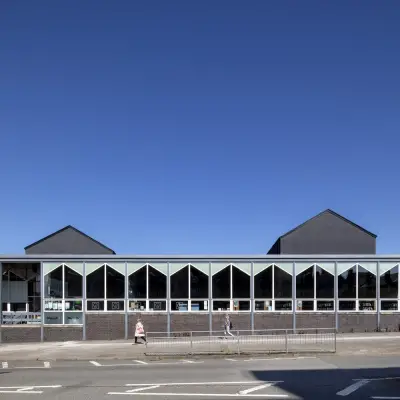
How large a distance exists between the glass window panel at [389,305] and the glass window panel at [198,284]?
9.17 metres

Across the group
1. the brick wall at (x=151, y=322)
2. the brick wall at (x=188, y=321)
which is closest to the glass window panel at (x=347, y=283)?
the brick wall at (x=188, y=321)

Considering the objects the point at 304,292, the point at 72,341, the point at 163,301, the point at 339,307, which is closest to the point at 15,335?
the point at 72,341

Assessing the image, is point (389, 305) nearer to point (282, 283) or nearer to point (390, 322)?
point (390, 322)

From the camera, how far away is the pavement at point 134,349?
63.5 feet

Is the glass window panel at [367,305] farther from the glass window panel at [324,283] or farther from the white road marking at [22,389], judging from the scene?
the white road marking at [22,389]

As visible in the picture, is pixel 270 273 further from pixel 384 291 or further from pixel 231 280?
pixel 384 291

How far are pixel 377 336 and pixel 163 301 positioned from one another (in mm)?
10584

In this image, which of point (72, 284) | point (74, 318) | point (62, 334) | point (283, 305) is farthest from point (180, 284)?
point (62, 334)

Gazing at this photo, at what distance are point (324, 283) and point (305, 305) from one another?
1.51 metres

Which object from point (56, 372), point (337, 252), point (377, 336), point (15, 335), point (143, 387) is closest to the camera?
point (143, 387)

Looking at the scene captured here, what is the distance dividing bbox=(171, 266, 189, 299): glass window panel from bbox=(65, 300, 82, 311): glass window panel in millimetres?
4778

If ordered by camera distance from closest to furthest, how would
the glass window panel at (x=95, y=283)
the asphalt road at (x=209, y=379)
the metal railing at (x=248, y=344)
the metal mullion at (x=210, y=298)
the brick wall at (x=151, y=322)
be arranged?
the asphalt road at (x=209, y=379), the metal railing at (x=248, y=344), the brick wall at (x=151, y=322), the metal mullion at (x=210, y=298), the glass window panel at (x=95, y=283)

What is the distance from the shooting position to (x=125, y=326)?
89.8 feet

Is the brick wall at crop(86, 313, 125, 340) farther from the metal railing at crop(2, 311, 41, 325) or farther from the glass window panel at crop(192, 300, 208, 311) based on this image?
the glass window panel at crop(192, 300, 208, 311)
